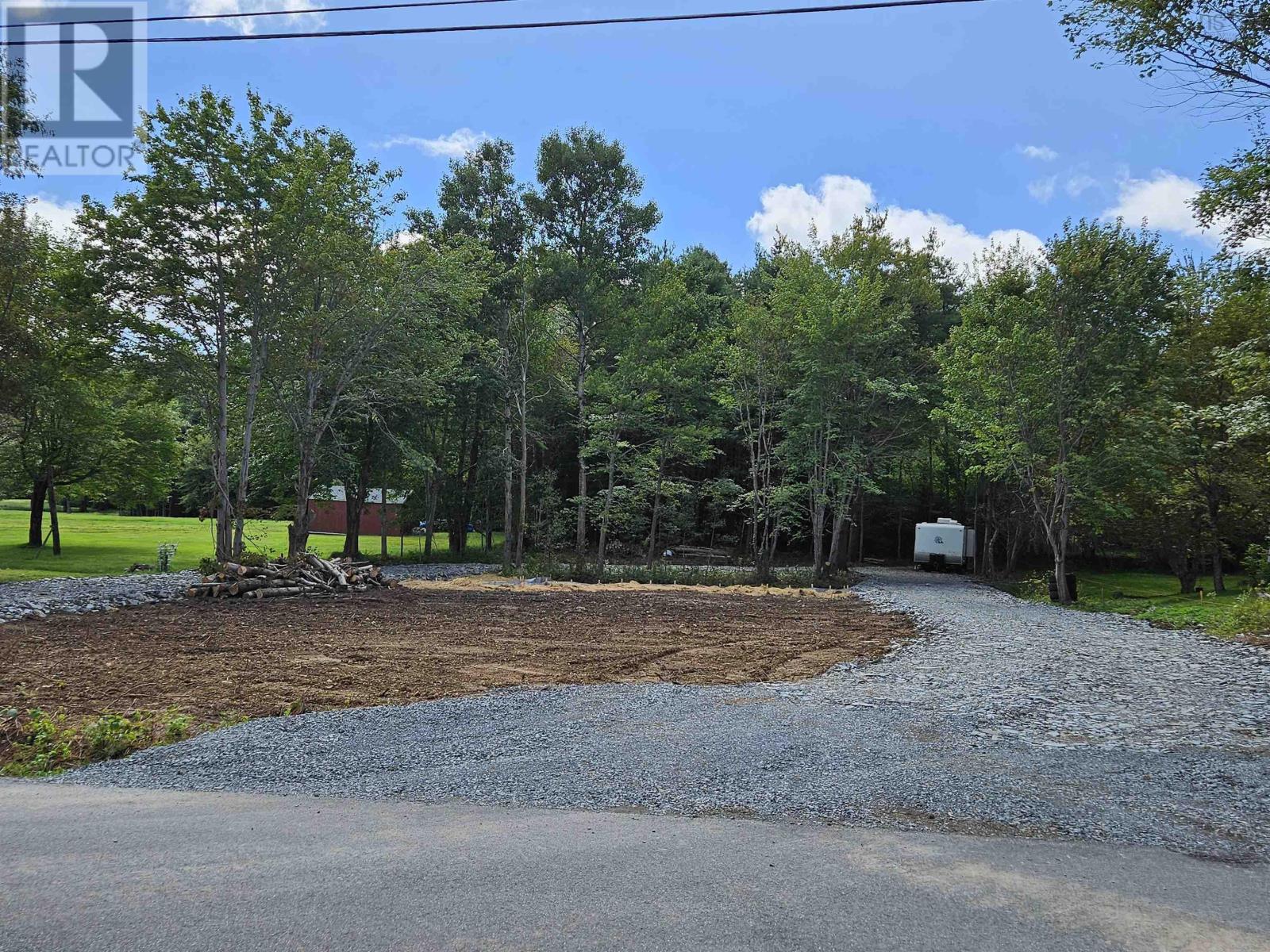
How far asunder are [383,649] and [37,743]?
4.09 meters

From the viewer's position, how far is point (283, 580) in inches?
569

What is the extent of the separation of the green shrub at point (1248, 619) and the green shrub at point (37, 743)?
1275 centimetres

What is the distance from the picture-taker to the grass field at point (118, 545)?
18.6 m

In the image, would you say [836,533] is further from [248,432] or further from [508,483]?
[248,432]

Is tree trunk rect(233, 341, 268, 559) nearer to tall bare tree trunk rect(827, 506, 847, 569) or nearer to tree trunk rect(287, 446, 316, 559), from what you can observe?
tree trunk rect(287, 446, 316, 559)

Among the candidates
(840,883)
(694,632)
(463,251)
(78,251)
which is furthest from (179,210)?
(840,883)

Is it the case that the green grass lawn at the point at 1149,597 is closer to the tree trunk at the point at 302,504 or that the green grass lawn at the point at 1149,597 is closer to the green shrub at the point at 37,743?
the green shrub at the point at 37,743

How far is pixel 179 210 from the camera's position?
46.9 ft

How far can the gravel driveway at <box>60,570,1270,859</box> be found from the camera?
12.7ft

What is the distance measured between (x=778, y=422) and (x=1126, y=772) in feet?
57.6

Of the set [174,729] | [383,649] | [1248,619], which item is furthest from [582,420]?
[174,729]

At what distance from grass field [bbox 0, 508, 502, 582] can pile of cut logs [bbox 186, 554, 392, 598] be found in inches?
78.5

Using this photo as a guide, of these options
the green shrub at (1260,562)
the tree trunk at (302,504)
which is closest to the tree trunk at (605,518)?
the tree trunk at (302,504)

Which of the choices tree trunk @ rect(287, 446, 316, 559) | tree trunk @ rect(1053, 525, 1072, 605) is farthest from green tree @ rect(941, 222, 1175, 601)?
tree trunk @ rect(287, 446, 316, 559)
